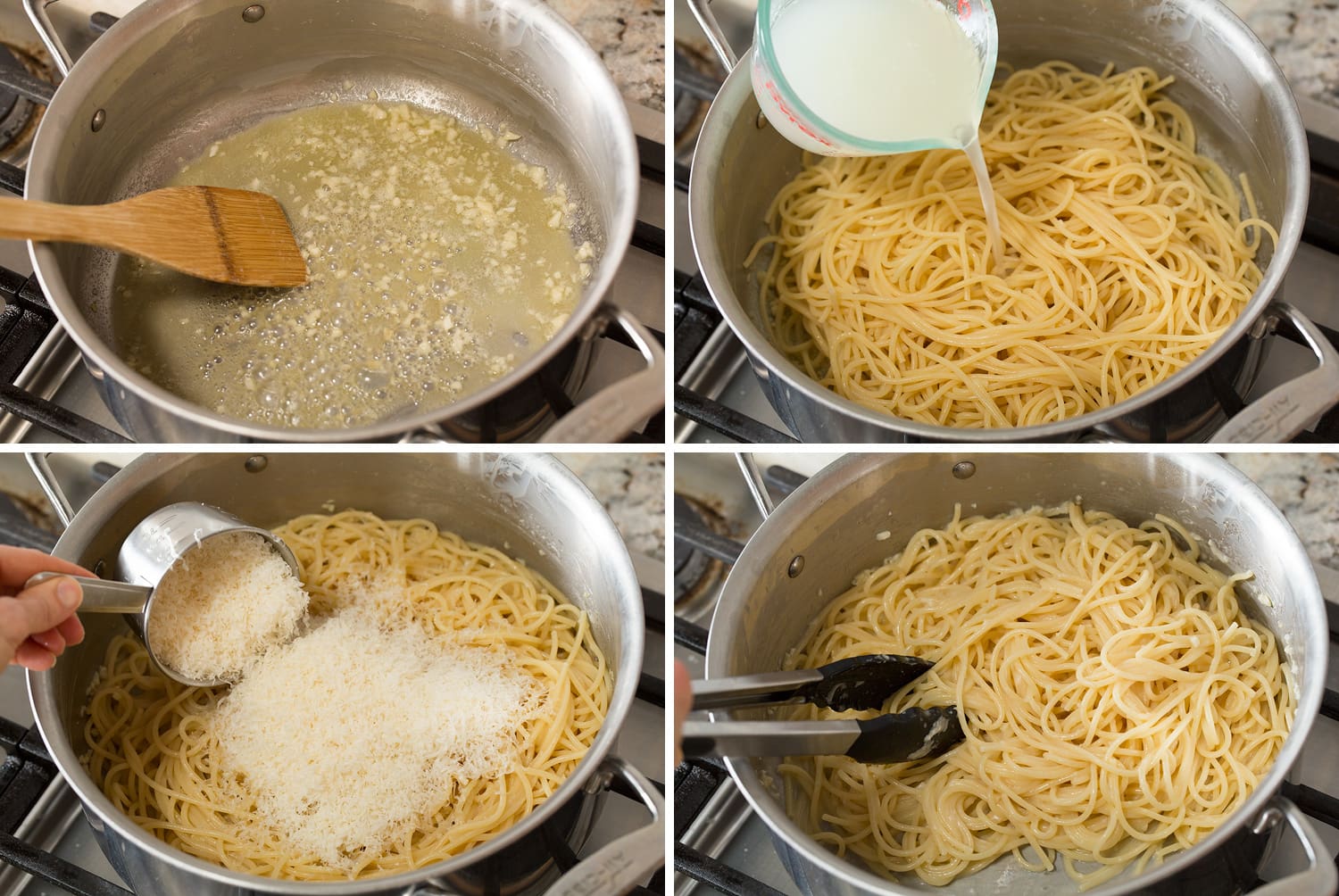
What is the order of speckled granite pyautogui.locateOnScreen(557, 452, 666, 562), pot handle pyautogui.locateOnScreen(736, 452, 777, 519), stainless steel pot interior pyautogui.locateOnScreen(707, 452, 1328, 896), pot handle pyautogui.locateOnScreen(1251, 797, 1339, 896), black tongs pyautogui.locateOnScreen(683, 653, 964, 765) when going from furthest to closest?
speckled granite pyautogui.locateOnScreen(557, 452, 666, 562) < pot handle pyautogui.locateOnScreen(736, 452, 777, 519) < stainless steel pot interior pyautogui.locateOnScreen(707, 452, 1328, 896) < black tongs pyautogui.locateOnScreen(683, 653, 964, 765) < pot handle pyautogui.locateOnScreen(1251, 797, 1339, 896)

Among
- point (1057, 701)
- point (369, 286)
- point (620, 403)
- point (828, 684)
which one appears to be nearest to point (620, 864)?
point (828, 684)

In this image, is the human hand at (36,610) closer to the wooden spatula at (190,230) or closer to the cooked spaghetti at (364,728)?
the cooked spaghetti at (364,728)

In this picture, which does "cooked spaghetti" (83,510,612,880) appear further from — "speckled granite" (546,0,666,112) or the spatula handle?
"speckled granite" (546,0,666,112)

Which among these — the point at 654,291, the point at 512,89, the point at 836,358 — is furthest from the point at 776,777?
the point at 512,89

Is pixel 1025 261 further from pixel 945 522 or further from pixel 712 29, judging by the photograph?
pixel 712 29

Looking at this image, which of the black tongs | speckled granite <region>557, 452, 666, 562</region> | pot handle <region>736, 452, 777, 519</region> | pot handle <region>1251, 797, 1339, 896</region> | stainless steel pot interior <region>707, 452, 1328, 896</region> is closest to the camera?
pot handle <region>1251, 797, 1339, 896</region>

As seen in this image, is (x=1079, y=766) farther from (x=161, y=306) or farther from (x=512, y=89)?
(x=161, y=306)

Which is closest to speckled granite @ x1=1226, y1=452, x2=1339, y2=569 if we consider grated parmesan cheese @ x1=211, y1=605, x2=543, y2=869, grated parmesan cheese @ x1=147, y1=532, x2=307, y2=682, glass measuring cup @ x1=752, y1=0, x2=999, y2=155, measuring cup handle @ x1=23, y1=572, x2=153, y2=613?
glass measuring cup @ x1=752, y1=0, x2=999, y2=155
